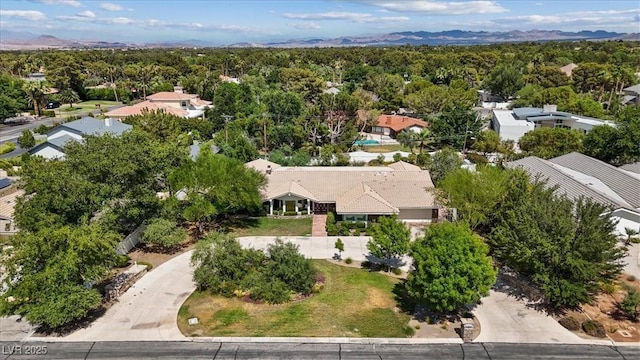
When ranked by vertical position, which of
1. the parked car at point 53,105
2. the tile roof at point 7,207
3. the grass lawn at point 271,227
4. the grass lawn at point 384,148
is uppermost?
the tile roof at point 7,207

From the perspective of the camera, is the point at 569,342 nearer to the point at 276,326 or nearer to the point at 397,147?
the point at 276,326

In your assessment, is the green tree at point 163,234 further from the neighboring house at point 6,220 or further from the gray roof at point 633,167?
the gray roof at point 633,167

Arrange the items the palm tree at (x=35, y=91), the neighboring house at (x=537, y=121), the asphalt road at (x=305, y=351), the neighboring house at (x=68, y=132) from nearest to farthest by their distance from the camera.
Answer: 1. the asphalt road at (x=305, y=351)
2. the neighboring house at (x=68, y=132)
3. the neighboring house at (x=537, y=121)
4. the palm tree at (x=35, y=91)

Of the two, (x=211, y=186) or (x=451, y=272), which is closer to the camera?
(x=451, y=272)

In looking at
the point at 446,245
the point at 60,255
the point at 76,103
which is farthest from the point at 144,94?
the point at 446,245

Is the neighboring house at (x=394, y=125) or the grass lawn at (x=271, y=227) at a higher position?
the neighboring house at (x=394, y=125)

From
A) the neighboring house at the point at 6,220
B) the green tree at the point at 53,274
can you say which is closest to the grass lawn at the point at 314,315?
the green tree at the point at 53,274

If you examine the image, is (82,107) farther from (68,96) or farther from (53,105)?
(53,105)

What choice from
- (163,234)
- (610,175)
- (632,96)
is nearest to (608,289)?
(610,175)
